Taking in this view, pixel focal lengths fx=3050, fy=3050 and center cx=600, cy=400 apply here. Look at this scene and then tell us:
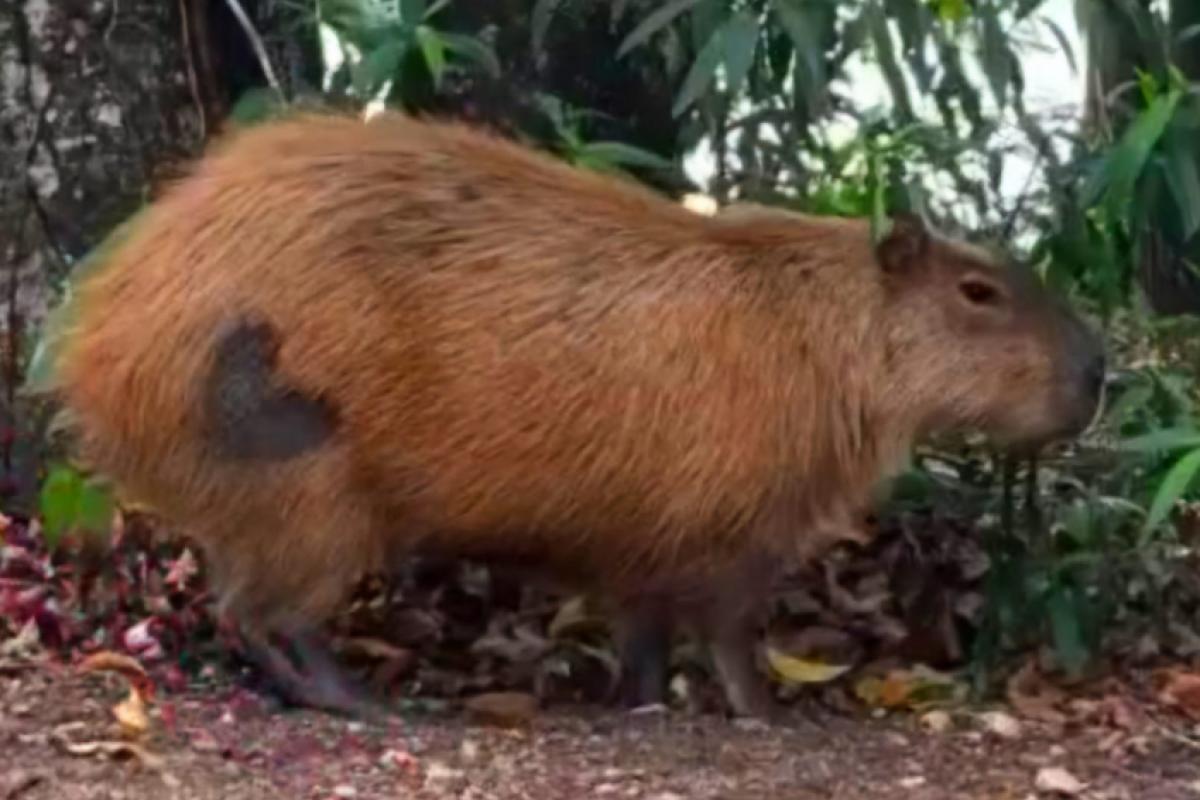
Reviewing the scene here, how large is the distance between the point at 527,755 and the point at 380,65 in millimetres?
1308

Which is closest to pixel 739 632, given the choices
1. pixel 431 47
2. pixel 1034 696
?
pixel 1034 696

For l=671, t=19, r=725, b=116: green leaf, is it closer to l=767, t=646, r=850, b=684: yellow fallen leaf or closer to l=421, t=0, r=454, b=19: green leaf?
l=421, t=0, r=454, b=19: green leaf

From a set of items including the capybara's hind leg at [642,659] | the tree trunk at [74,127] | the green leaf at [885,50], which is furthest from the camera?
the tree trunk at [74,127]

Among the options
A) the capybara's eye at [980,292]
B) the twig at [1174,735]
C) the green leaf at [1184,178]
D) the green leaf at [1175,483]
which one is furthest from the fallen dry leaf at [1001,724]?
the green leaf at [1184,178]

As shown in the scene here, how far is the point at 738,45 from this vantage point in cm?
484

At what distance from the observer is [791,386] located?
17.3ft

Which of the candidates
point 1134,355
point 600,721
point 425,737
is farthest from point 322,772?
point 1134,355

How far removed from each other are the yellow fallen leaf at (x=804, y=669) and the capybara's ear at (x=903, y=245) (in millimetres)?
737

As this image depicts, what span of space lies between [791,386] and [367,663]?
3.16ft

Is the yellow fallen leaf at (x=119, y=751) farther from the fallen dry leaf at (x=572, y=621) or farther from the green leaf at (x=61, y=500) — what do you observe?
the fallen dry leaf at (x=572, y=621)

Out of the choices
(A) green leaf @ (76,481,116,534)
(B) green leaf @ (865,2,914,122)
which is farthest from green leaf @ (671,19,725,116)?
(A) green leaf @ (76,481,116,534)

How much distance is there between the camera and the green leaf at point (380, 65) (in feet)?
17.6

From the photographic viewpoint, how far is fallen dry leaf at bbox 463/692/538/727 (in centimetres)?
517

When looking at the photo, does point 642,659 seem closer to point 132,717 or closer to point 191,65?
point 132,717
